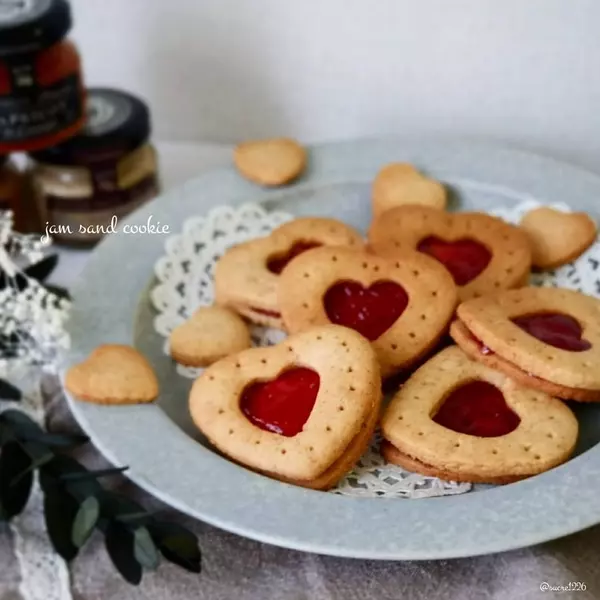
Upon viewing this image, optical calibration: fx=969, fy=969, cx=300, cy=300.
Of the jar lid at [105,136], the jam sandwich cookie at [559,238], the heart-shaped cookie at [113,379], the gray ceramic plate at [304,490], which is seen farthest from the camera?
the jar lid at [105,136]

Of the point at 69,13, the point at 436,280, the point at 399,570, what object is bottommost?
the point at 399,570

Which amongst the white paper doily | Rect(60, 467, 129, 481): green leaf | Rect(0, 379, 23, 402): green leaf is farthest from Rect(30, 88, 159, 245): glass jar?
Rect(60, 467, 129, 481): green leaf

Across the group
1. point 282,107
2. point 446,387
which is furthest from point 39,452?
point 282,107

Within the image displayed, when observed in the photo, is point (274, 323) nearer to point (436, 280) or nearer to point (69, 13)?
point (436, 280)

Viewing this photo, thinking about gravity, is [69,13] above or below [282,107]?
above

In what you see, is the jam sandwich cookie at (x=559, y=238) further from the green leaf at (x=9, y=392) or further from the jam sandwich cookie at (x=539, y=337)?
the green leaf at (x=9, y=392)

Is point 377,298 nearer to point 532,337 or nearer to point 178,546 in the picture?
point 532,337

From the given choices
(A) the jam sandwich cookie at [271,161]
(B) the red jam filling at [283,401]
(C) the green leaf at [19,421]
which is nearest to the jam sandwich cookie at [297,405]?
(B) the red jam filling at [283,401]
